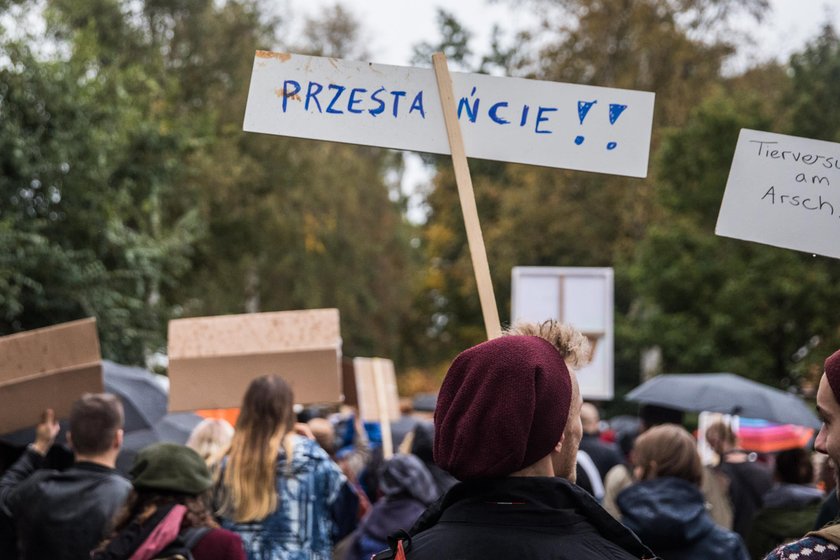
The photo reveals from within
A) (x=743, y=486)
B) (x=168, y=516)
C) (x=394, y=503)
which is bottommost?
(x=743, y=486)

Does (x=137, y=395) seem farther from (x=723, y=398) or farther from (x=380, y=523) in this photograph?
(x=723, y=398)

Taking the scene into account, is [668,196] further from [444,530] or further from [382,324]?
[444,530]

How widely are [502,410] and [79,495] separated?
3.06m

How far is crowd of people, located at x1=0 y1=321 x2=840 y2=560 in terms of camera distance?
244 centimetres

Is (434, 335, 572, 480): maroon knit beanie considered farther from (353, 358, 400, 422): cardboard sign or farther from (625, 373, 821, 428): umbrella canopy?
(353, 358, 400, 422): cardboard sign

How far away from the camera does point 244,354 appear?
691 cm

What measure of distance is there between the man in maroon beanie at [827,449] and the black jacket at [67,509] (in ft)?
10.2

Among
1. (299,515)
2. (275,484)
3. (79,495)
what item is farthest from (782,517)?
(79,495)

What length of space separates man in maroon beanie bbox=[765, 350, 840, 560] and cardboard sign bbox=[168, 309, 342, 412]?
14.2ft

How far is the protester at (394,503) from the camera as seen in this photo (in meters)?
6.00

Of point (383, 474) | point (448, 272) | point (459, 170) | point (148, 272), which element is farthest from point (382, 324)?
point (459, 170)

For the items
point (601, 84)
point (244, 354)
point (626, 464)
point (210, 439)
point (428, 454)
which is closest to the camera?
point (210, 439)

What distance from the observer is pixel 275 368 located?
6.88 meters

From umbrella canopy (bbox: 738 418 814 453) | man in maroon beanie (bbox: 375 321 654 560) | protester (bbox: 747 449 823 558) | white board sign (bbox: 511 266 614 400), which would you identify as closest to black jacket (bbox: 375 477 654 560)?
man in maroon beanie (bbox: 375 321 654 560)
